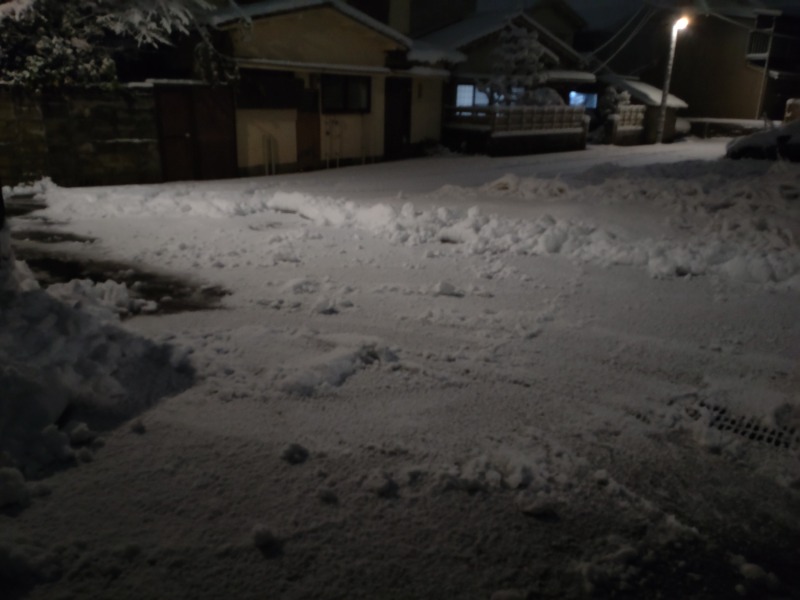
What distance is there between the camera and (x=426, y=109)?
72.2 ft

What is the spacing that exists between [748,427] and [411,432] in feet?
6.92

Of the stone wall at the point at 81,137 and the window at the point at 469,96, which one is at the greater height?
the window at the point at 469,96

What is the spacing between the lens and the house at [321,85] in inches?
612

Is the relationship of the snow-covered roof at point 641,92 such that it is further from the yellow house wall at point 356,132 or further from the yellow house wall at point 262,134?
the yellow house wall at point 262,134

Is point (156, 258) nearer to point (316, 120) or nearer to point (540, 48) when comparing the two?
point (316, 120)

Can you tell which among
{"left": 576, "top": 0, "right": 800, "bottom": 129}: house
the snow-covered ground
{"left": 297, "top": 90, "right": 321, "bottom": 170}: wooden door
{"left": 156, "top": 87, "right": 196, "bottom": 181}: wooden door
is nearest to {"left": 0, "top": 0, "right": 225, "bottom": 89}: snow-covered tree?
{"left": 156, "top": 87, "right": 196, "bottom": 181}: wooden door

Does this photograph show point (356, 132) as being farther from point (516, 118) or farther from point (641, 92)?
point (641, 92)

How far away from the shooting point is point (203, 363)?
14.1ft

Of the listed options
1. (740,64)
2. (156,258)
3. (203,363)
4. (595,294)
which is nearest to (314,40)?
(156,258)

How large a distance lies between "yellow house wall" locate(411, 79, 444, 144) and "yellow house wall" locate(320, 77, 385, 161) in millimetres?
1859

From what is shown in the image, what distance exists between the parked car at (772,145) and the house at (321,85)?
9617 mm

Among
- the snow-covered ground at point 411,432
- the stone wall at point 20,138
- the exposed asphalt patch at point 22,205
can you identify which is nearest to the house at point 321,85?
the stone wall at point 20,138

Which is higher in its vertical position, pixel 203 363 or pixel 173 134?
pixel 173 134

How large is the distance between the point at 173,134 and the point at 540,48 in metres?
15.2
